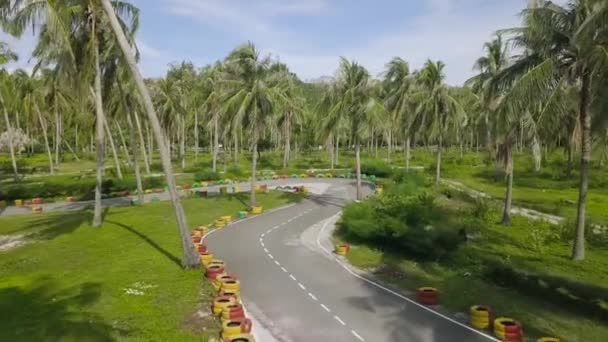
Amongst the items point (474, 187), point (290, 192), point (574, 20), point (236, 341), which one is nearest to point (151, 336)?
point (236, 341)

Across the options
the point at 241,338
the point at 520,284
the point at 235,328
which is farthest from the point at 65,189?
the point at 520,284

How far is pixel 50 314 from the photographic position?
1567cm

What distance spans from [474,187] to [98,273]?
42405mm

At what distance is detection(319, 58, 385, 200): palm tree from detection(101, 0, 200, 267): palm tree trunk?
1792cm

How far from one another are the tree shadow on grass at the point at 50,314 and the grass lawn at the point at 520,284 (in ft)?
36.7

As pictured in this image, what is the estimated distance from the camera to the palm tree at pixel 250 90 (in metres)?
34.4

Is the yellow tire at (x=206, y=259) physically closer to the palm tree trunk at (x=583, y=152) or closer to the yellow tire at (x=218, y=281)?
the yellow tire at (x=218, y=281)

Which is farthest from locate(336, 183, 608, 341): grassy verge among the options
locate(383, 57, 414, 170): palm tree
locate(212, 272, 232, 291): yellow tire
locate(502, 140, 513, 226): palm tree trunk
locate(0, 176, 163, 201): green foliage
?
locate(0, 176, 163, 201): green foliage

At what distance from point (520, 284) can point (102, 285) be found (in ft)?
51.8

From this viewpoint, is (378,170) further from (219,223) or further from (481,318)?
(481,318)

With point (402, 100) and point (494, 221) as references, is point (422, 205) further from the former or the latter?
point (402, 100)

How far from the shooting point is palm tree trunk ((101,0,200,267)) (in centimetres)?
2075

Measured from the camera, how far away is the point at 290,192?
162ft

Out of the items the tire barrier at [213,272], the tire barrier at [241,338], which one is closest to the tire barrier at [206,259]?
the tire barrier at [213,272]
